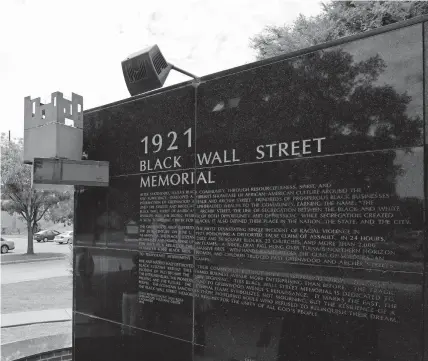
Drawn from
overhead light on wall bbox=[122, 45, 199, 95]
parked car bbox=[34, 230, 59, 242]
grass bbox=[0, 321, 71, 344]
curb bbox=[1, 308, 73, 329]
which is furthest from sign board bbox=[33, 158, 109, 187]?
parked car bbox=[34, 230, 59, 242]

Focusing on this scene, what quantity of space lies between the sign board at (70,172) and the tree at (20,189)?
54.9ft

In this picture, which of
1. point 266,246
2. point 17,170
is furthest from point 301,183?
point 17,170

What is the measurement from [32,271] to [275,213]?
16005 mm

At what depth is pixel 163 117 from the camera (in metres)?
4.42

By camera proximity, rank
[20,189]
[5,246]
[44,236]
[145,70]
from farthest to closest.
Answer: [44,236]
[5,246]
[20,189]
[145,70]

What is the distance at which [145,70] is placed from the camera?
4.29 meters

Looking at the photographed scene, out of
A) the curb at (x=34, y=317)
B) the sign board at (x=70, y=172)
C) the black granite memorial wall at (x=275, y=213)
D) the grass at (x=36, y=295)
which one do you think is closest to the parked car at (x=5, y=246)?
the grass at (x=36, y=295)

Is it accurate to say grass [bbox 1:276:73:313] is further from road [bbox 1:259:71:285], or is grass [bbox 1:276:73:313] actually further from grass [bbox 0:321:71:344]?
grass [bbox 0:321:71:344]

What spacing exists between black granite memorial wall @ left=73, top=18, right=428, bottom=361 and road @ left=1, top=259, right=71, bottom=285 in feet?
34.2

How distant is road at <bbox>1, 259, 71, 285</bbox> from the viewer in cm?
1512

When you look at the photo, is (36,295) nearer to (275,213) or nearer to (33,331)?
(33,331)

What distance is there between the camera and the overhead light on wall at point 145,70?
4.27m

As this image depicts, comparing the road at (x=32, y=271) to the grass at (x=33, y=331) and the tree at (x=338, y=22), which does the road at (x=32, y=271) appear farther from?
the tree at (x=338, y=22)

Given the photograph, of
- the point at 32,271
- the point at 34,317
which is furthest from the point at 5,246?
the point at 34,317
